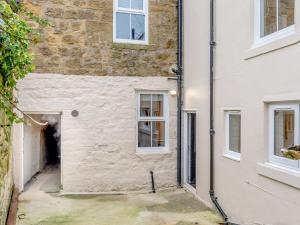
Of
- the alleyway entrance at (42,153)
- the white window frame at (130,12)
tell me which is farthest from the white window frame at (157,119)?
the alleyway entrance at (42,153)

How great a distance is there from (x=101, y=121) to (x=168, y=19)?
3.63 m

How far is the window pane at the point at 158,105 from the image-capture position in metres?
9.20

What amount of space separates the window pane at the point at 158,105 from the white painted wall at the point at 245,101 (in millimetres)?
1299

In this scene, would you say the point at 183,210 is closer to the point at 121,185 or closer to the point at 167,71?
the point at 121,185

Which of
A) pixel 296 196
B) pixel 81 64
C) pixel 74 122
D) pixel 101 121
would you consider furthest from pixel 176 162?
pixel 296 196

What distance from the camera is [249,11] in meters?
5.61

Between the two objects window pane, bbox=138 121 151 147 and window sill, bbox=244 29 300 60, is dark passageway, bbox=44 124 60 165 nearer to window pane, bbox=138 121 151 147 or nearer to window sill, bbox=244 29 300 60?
window pane, bbox=138 121 151 147

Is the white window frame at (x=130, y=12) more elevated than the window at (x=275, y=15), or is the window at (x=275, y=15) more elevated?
the white window frame at (x=130, y=12)

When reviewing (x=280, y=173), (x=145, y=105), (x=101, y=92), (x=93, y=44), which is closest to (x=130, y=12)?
(x=93, y=44)

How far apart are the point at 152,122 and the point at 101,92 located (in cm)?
177

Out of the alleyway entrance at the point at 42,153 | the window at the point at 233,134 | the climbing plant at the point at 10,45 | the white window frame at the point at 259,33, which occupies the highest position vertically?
the white window frame at the point at 259,33

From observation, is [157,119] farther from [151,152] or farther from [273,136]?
[273,136]

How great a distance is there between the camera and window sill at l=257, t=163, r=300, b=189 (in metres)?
4.40

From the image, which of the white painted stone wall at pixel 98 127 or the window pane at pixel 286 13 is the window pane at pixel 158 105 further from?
the window pane at pixel 286 13
